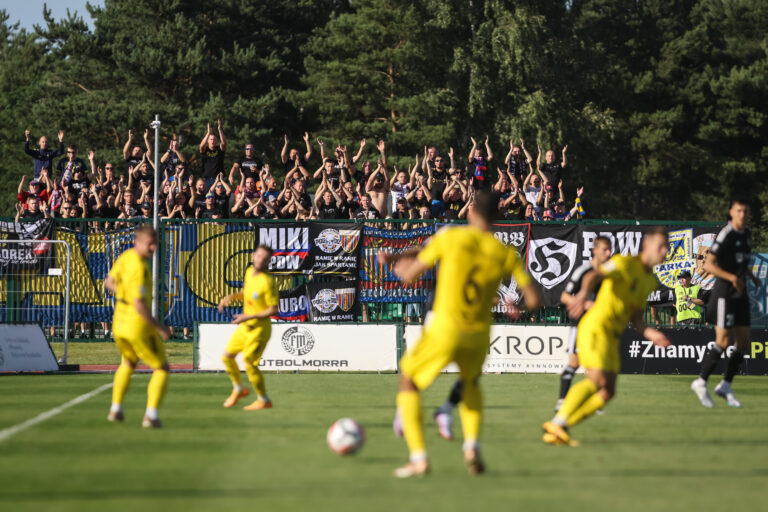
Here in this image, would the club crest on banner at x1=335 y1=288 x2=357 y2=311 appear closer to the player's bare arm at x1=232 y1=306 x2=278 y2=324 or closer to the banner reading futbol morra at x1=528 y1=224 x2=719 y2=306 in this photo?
the banner reading futbol morra at x1=528 y1=224 x2=719 y2=306

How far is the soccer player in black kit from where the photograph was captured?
1396 cm

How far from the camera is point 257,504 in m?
7.32

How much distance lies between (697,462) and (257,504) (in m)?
4.25

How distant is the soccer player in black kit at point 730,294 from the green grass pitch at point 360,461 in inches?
22.2

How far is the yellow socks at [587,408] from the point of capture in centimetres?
1009

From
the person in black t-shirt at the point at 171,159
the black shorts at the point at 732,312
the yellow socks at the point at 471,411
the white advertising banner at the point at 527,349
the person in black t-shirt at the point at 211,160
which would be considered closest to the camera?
the yellow socks at the point at 471,411

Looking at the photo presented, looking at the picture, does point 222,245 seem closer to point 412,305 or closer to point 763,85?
point 412,305

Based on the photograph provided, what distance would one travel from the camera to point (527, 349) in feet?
69.7

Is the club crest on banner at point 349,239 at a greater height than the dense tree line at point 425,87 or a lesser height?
lesser

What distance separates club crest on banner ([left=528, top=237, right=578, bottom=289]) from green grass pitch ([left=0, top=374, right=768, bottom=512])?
28.9 ft

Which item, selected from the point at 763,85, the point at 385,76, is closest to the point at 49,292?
the point at 385,76

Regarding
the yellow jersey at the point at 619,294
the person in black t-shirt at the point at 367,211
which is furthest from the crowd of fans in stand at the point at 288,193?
the yellow jersey at the point at 619,294

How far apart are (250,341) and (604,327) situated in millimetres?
5330

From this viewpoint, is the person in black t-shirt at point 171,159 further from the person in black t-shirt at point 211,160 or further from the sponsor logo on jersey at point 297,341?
the sponsor logo on jersey at point 297,341
